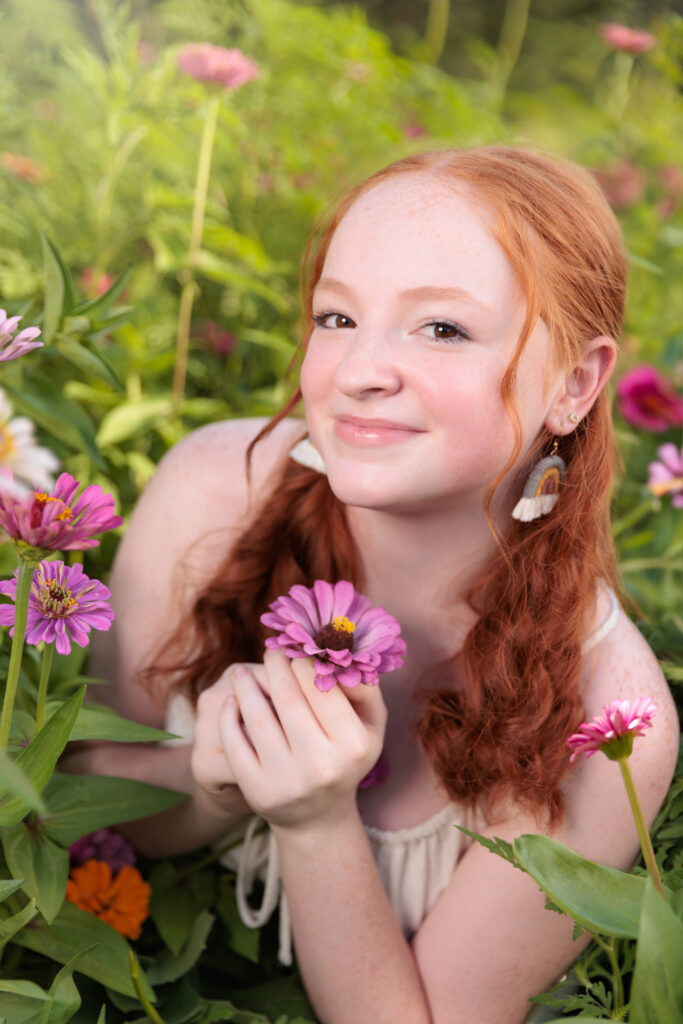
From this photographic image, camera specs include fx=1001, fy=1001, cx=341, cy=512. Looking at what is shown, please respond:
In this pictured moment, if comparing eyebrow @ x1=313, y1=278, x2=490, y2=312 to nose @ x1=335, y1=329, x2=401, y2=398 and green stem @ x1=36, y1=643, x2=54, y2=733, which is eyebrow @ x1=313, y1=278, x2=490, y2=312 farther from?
green stem @ x1=36, y1=643, x2=54, y2=733

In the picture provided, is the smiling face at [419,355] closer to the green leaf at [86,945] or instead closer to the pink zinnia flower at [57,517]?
the pink zinnia flower at [57,517]

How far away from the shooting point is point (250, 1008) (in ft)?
2.96

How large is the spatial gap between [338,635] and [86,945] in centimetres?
30

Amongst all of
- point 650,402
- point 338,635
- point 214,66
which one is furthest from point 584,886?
point 214,66

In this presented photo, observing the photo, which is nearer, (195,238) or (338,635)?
(338,635)

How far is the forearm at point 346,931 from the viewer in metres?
0.79

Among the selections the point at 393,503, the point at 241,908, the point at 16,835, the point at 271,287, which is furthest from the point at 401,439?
the point at 271,287

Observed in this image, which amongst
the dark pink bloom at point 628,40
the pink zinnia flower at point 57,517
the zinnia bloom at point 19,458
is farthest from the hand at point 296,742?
the dark pink bloom at point 628,40

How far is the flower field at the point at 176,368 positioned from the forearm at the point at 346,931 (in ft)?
0.23

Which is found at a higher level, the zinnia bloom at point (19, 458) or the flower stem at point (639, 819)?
the zinnia bloom at point (19, 458)

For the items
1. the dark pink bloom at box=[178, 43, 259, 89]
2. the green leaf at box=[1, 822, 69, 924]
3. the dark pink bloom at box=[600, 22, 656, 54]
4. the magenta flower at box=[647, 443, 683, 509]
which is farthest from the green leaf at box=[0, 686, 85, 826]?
the dark pink bloom at box=[600, 22, 656, 54]

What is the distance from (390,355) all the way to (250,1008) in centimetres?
60

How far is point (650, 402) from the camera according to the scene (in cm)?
142

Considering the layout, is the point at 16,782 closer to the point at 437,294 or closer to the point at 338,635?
the point at 338,635
